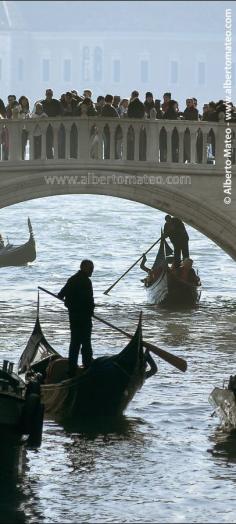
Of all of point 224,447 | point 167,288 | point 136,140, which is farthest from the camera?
point 167,288

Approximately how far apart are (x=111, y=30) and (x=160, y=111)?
47566 millimetres

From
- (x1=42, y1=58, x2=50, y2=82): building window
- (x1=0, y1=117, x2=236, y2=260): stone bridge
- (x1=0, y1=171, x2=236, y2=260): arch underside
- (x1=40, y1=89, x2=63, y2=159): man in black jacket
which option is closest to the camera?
(x1=40, y1=89, x2=63, y2=159): man in black jacket

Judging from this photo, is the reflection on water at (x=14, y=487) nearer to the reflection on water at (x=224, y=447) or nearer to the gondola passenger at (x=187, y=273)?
the reflection on water at (x=224, y=447)

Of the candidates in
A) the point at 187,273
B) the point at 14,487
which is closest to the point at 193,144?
the point at 187,273

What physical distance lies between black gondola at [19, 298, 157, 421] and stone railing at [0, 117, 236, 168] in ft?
11.7

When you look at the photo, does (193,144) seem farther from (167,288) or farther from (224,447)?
(224,447)

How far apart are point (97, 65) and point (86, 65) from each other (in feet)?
1.23

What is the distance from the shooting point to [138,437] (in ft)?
38.5

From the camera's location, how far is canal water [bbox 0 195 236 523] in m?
10.1

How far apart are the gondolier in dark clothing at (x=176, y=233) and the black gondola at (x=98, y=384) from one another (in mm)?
5800

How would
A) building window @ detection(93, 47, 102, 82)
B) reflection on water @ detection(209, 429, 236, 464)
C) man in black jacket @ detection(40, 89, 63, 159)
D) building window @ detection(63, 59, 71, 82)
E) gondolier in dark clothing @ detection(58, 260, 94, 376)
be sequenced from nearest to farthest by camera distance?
reflection on water @ detection(209, 429, 236, 464)
gondolier in dark clothing @ detection(58, 260, 94, 376)
man in black jacket @ detection(40, 89, 63, 159)
building window @ detection(63, 59, 71, 82)
building window @ detection(93, 47, 102, 82)

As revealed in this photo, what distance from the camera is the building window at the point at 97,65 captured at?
201 feet

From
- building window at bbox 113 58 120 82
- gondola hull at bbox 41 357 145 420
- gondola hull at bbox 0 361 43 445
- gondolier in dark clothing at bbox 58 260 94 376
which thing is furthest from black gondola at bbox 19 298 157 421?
building window at bbox 113 58 120 82

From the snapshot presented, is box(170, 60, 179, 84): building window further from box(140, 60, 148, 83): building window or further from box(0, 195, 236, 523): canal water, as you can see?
box(0, 195, 236, 523): canal water
